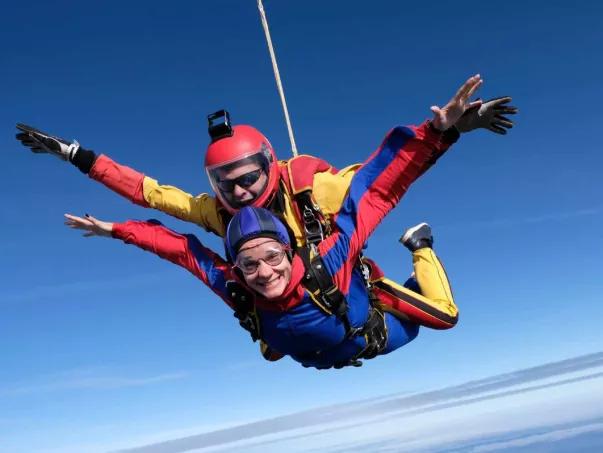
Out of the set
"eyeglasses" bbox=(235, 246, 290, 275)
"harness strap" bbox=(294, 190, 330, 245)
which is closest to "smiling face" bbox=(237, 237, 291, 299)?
"eyeglasses" bbox=(235, 246, 290, 275)

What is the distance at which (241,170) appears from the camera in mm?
4098

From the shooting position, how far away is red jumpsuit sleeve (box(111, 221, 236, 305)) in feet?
14.9

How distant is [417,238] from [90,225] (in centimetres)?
272

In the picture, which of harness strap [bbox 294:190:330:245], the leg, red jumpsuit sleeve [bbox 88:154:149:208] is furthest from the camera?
the leg

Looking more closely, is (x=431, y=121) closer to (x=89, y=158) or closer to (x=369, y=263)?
(x=369, y=263)

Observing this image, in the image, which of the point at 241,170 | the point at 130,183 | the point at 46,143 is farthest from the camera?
the point at 46,143

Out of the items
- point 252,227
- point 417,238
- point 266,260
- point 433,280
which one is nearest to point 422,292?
point 433,280

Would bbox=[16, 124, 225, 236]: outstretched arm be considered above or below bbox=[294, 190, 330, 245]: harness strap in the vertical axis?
above

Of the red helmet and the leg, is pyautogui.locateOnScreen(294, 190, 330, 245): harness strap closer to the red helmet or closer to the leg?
the red helmet

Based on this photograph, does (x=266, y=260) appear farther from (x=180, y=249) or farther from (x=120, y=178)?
(x=120, y=178)

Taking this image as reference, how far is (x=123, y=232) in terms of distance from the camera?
4.72 m

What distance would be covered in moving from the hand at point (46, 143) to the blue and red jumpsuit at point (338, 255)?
0.90 m

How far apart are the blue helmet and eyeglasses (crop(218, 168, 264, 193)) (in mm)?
163

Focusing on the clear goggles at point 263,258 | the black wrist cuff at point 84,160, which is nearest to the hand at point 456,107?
the clear goggles at point 263,258
